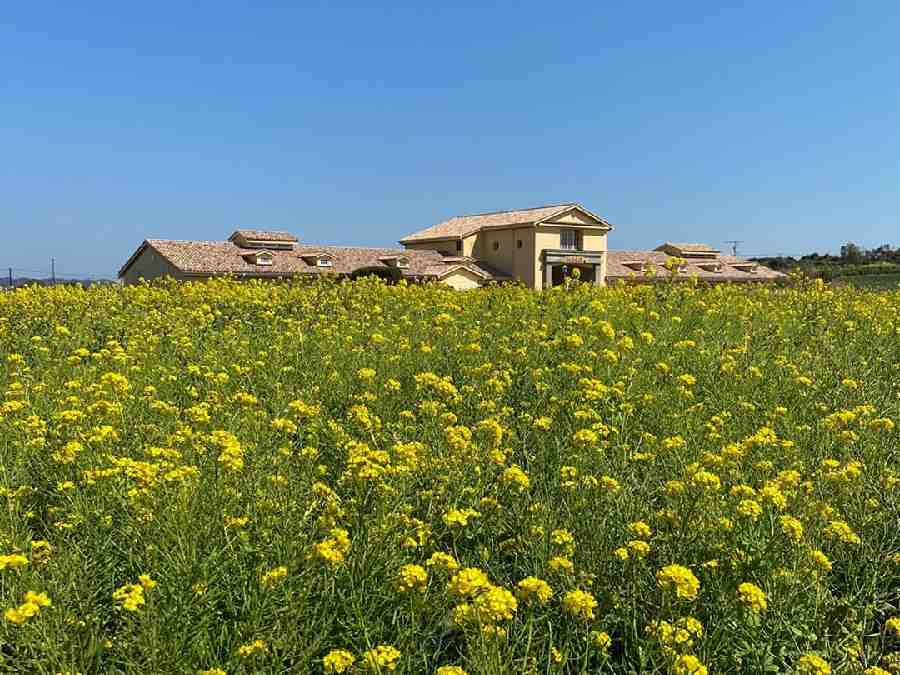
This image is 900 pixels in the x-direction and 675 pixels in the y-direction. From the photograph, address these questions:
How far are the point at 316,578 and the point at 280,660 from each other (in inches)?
12.0

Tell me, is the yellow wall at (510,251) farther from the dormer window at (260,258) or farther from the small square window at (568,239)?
the dormer window at (260,258)

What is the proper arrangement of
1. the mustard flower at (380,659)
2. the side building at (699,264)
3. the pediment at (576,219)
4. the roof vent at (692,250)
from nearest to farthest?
the mustard flower at (380,659)
the pediment at (576,219)
the side building at (699,264)
the roof vent at (692,250)

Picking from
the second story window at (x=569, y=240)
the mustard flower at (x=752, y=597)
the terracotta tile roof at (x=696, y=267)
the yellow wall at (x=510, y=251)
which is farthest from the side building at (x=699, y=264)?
the mustard flower at (x=752, y=597)

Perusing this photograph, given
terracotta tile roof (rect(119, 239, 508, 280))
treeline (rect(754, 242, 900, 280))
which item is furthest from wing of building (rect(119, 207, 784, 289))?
treeline (rect(754, 242, 900, 280))

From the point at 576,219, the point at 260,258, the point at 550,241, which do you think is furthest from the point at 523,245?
the point at 260,258

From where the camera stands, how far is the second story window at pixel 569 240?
4244 cm

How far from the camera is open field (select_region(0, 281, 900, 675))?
80.3 inches

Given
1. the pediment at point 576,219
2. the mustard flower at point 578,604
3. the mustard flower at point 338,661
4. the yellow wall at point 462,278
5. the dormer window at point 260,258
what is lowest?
the mustard flower at point 338,661

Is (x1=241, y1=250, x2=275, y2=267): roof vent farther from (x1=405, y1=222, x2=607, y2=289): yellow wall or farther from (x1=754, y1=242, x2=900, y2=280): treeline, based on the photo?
(x1=754, y1=242, x2=900, y2=280): treeline

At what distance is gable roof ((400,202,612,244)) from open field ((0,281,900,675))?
37265 millimetres

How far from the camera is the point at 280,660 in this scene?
77.0 inches

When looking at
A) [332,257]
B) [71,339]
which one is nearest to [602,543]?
[71,339]

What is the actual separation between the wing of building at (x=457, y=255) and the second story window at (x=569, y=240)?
7cm

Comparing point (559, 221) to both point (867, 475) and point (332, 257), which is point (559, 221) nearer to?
point (332, 257)
